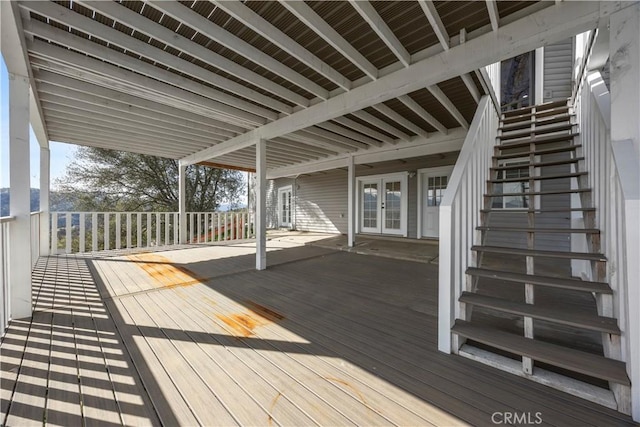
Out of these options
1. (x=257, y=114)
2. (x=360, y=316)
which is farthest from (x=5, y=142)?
(x=360, y=316)

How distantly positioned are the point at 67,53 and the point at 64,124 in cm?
294

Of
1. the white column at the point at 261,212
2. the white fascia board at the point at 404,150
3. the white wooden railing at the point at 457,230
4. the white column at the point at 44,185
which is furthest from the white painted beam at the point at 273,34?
the white column at the point at 44,185

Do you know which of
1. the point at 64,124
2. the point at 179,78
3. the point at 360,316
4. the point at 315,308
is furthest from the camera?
the point at 64,124

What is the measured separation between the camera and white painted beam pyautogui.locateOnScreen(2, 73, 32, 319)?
2.32m

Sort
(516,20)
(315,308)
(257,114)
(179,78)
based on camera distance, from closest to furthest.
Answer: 1. (516,20)
2. (315,308)
3. (179,78)
4. (257,114)

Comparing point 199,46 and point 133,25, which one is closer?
point 133,25

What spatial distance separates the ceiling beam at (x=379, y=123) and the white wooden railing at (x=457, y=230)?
5.91 feet

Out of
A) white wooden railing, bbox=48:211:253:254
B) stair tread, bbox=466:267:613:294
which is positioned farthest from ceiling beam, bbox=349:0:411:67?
white wooden railing, bbox=48:211:253:254

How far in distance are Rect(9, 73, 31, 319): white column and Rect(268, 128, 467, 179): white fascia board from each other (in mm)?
5472

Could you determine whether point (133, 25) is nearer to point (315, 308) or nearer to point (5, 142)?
point (5, 142)

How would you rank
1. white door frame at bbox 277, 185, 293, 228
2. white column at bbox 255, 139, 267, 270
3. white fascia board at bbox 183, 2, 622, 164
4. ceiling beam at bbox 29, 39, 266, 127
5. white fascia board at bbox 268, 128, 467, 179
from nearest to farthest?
white fascia board at bbox 183, 2, 622, 164 → ceiling beam at bbox 29, 39, 266, 127 → white column at bbox 255, 139, 267, 270 → white fascia board at bbox 268, 128, 467, 179 → white door frame at bbox 277, 185, 293, 228

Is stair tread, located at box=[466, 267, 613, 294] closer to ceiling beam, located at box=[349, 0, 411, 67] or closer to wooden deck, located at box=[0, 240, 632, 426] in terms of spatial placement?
wooden deck, located at box=[0, 240, 632, 426]

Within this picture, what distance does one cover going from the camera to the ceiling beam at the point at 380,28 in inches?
74.3

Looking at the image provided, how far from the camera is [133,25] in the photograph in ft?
6.74
